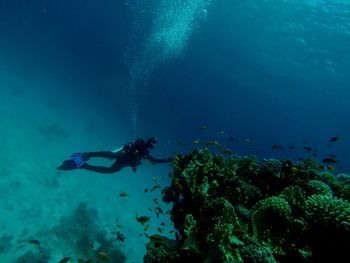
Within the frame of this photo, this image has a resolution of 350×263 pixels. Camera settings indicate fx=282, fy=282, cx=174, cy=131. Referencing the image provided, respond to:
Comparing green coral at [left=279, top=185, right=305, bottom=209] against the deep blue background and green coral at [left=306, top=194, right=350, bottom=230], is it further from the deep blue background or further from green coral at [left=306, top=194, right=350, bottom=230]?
the deep blue background

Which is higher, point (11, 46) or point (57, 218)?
point (11, 46)

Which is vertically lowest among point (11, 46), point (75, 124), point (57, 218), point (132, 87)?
point (57, 218)

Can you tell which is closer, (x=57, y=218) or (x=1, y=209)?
(x=1, y=209)

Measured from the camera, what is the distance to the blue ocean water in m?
24.7

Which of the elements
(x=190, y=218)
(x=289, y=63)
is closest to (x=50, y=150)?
(x=289, y=63)

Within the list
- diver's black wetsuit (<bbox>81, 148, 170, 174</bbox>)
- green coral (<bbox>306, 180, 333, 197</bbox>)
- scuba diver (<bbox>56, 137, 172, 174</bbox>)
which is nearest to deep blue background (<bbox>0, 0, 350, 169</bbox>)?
scuba diver (<bbox>56, 137, 172, 174</bbox>)

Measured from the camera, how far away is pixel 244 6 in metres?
32.8

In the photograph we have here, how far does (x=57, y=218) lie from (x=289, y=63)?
31226mm

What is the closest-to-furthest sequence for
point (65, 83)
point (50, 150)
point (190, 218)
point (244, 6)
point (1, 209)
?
1. point (190, 218)
2. point (1, 209)
3. point (244, 6)
4. point (50, 150)
5. point (65, 83)

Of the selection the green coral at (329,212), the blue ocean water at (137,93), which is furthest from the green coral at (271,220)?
the blue ocean water at (137,93)

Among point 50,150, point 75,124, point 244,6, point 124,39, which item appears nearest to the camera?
point 244,6

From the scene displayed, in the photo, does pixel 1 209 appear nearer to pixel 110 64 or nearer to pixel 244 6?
pixel 244 6

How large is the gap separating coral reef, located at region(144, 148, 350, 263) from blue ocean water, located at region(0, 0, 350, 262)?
3.69m

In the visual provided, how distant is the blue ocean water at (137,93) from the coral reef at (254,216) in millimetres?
3689
